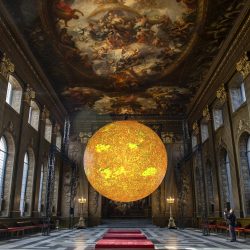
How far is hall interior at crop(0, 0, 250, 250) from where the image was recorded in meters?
12.3

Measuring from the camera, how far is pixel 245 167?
45.0 feet

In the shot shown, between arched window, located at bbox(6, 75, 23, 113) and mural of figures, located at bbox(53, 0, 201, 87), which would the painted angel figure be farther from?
arched window, located at bbox(6, 75, 23, 113)

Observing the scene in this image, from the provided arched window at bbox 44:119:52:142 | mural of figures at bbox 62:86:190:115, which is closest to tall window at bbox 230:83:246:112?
mural of figures at bbox 62:86:190:115

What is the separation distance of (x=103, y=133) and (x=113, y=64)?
5592 millimetres

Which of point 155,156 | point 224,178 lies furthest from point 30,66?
point 224,178

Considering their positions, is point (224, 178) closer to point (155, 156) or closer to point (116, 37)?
point (155, 156)

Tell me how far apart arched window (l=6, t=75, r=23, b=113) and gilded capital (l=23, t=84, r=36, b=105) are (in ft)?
1.16

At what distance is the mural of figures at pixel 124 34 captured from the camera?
12.6 metres

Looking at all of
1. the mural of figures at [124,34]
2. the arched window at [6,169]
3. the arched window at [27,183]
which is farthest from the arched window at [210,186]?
the arched window at [6,169]

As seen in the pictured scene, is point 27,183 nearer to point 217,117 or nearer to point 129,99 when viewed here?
point 129,99

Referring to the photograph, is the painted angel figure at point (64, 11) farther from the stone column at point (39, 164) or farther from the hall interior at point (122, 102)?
the stone column at point (39, 164)

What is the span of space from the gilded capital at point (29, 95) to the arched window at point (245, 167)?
1084cm

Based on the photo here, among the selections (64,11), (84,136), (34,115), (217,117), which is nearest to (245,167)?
(217,117)

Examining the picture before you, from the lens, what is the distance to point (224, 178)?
16469 mm
